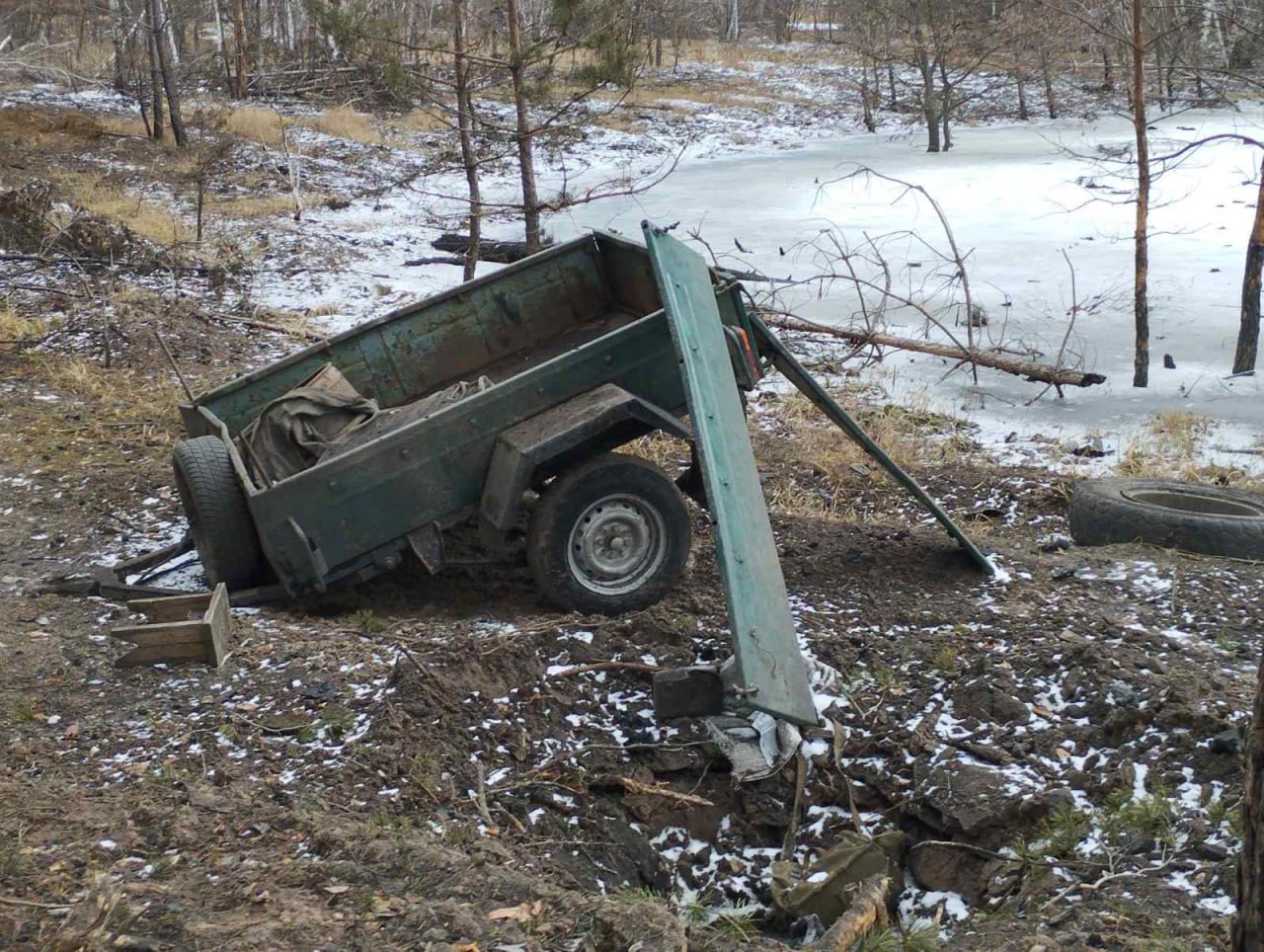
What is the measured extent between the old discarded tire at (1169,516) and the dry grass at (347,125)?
20197mm

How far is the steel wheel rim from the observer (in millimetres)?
5672

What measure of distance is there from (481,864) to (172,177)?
748 inches

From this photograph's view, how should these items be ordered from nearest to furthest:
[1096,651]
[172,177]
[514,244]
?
[1096,651]
[514,244]
[172,177]

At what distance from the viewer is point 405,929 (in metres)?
3.12

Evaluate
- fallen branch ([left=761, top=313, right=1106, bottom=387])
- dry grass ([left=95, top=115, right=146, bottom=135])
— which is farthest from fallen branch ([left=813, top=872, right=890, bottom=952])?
dry grass ([left=95, top=115, right=146, bottom=135])

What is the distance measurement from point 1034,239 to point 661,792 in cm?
1446

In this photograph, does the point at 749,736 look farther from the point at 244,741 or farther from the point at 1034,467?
the point at 1034,467

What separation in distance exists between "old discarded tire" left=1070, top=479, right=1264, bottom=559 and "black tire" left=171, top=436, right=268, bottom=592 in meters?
4.67

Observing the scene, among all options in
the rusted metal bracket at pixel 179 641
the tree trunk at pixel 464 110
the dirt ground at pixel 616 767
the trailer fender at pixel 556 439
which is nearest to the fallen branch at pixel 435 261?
the tree trunk at pixel 464 110

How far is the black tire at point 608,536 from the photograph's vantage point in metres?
5.60

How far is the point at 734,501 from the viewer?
4.69 meters

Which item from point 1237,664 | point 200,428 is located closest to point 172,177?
point 200,428

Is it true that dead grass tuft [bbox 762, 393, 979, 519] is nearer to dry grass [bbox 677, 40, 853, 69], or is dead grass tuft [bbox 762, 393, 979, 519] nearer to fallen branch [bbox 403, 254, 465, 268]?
fallen branch [bbox 403, 254, 465, 268]

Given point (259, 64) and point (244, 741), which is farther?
point (259, 64)
